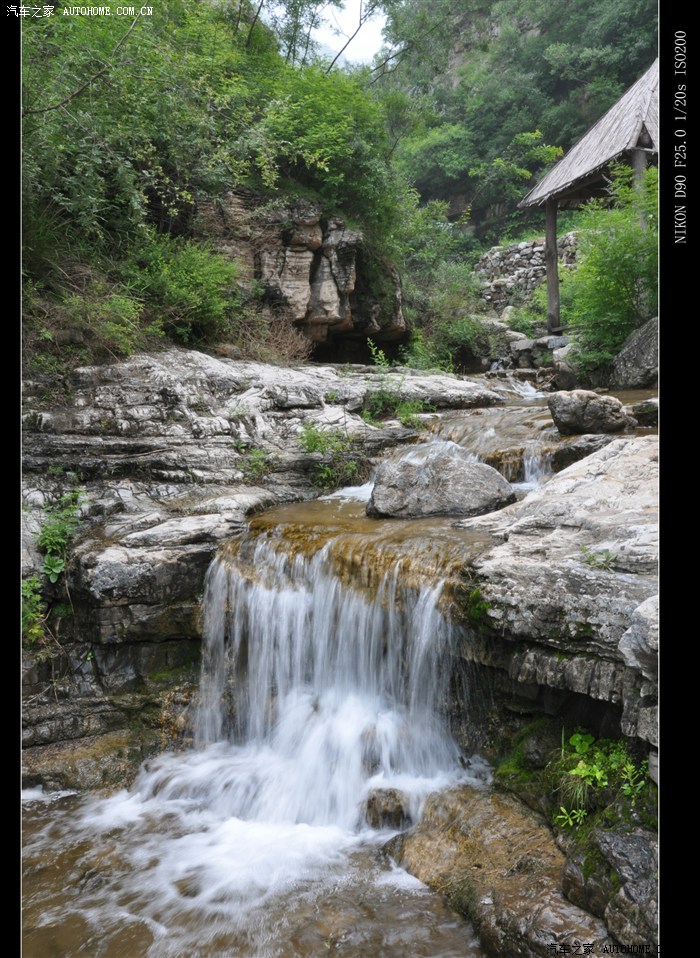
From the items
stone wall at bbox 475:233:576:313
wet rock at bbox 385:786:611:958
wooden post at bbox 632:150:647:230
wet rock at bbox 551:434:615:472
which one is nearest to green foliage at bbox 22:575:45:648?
wet rock at bbox 385:786:611:958

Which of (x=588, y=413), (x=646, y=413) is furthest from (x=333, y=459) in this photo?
(x=646, y=413)

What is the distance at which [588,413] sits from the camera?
7.57 meters

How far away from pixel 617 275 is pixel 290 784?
9.67m

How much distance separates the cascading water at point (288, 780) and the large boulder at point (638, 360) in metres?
6.40

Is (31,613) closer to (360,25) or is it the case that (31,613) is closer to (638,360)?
(638,360)

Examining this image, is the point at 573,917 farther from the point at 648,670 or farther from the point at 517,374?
the point at 517,374

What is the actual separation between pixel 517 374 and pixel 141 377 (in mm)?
9603

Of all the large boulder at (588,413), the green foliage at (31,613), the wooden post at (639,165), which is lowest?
the green foliage at (31,613)

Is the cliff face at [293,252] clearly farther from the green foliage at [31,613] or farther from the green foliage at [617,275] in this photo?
the green foliage at [31,613]

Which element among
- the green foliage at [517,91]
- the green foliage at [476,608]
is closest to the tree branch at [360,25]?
the green foliage at [517,91]

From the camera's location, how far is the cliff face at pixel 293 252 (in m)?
11.1

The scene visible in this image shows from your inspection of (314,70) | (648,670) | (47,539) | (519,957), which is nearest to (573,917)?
(519,957)

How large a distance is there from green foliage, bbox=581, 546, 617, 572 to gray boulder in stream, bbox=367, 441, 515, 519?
2.34 meters
